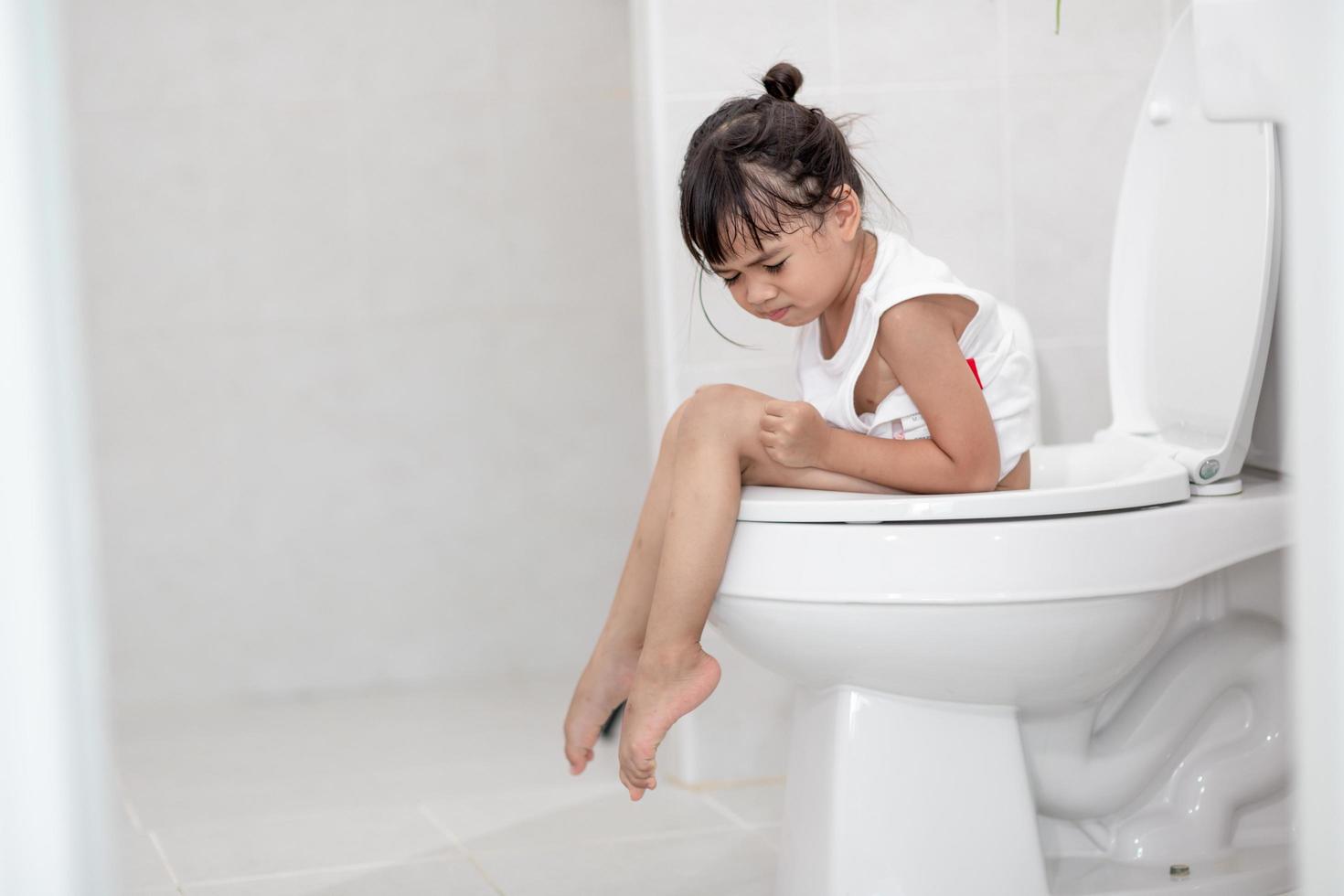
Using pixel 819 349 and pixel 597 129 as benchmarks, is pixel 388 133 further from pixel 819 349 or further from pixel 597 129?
pixel 819 349

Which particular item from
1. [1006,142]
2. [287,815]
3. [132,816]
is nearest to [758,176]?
[1006,142]

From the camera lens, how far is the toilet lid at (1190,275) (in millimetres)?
1184

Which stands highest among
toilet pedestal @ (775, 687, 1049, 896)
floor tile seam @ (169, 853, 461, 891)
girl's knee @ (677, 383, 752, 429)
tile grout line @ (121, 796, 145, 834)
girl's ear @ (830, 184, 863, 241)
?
girl's ear @ (830, 184, 863, 241)

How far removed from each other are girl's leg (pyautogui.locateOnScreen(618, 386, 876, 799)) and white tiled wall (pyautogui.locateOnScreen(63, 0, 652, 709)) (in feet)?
3.51

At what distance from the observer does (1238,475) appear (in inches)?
48.1

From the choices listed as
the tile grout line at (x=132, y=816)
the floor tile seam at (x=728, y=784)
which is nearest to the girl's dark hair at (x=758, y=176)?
the floor tile seam at (x=728, y=784)

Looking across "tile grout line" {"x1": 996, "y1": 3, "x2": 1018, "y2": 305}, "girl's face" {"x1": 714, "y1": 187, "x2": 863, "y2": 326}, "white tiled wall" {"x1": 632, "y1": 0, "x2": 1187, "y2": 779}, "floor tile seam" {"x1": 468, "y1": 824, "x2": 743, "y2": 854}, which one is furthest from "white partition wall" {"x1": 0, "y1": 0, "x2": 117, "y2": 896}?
"tile grout line" {"x1": 996, "y1": 3, "x2": 1018, "y2": 305}

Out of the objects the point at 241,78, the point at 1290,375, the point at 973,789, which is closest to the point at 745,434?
the point at 973,789

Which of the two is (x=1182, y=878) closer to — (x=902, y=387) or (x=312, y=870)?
(x=902, y=387)

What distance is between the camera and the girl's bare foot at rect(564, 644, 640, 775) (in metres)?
1.23

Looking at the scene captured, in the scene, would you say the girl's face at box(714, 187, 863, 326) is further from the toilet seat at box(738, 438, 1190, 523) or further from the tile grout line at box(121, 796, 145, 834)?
the tile grout line at box(121, 796, 145, 834)

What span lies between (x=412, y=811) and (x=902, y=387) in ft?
2.52

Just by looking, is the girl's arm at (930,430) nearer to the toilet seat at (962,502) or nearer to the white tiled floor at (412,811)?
the toilet seat at (962,502)

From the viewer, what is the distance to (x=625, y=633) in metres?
1.23
